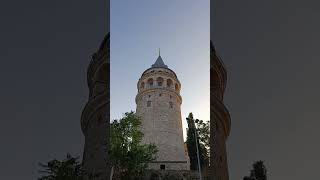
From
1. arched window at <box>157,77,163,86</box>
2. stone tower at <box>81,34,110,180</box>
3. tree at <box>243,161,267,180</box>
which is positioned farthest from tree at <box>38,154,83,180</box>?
tree at <box>243,161,267,180</box>

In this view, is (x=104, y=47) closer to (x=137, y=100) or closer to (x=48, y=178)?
(x=48, y=178)

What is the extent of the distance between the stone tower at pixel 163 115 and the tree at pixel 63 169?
213 centimetres

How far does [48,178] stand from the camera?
10281mm

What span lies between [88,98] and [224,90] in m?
4.06

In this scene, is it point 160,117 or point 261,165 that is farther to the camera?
point 261,165

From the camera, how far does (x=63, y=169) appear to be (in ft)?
34.2

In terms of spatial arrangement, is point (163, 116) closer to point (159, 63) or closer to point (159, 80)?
point (159, 80)

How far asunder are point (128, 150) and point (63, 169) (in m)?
3.29

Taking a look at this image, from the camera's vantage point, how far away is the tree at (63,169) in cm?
1027

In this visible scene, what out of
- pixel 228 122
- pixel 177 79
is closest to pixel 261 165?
pixel 228 122

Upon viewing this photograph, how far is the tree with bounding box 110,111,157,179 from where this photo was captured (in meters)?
7.50

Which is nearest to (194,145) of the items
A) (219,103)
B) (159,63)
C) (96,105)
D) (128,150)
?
(128,150)

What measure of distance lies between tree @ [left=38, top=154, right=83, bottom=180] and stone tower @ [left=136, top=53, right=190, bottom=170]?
2.13m

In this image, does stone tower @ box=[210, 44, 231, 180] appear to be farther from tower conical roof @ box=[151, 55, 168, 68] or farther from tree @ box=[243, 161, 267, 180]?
tower conical roof @ box=[151, 55, 168, 68]
